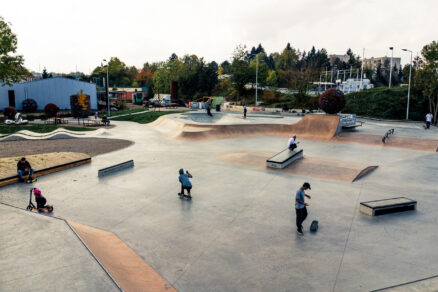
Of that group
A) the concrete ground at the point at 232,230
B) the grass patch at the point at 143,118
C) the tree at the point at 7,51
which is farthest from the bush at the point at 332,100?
the tree at the point at 7,51

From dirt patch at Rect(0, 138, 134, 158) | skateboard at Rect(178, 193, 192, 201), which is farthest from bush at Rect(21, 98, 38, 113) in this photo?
skateboard at Rect(178, 193, 192, 201)

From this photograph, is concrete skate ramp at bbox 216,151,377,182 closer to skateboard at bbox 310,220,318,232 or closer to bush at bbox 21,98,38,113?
skateboard at bbox 310,220,318,232

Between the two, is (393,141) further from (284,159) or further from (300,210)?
(300,210)

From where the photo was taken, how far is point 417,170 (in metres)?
15.7

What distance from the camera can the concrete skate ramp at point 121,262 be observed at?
631 cm

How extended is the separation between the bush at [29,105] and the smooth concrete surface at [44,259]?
49.3 meters

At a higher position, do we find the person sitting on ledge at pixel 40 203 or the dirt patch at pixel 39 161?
the dirt patch at pixel 39 161

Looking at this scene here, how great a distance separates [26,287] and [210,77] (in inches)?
2747

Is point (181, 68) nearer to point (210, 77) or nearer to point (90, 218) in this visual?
point (210, 77)

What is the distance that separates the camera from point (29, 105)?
4988cm

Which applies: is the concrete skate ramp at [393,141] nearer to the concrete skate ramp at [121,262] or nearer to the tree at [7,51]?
the concrete skate ramp at [121,262]

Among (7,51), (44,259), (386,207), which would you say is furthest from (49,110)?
(386,207)

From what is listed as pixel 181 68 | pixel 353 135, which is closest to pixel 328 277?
pixel 353 135

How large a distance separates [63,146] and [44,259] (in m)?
18.2
